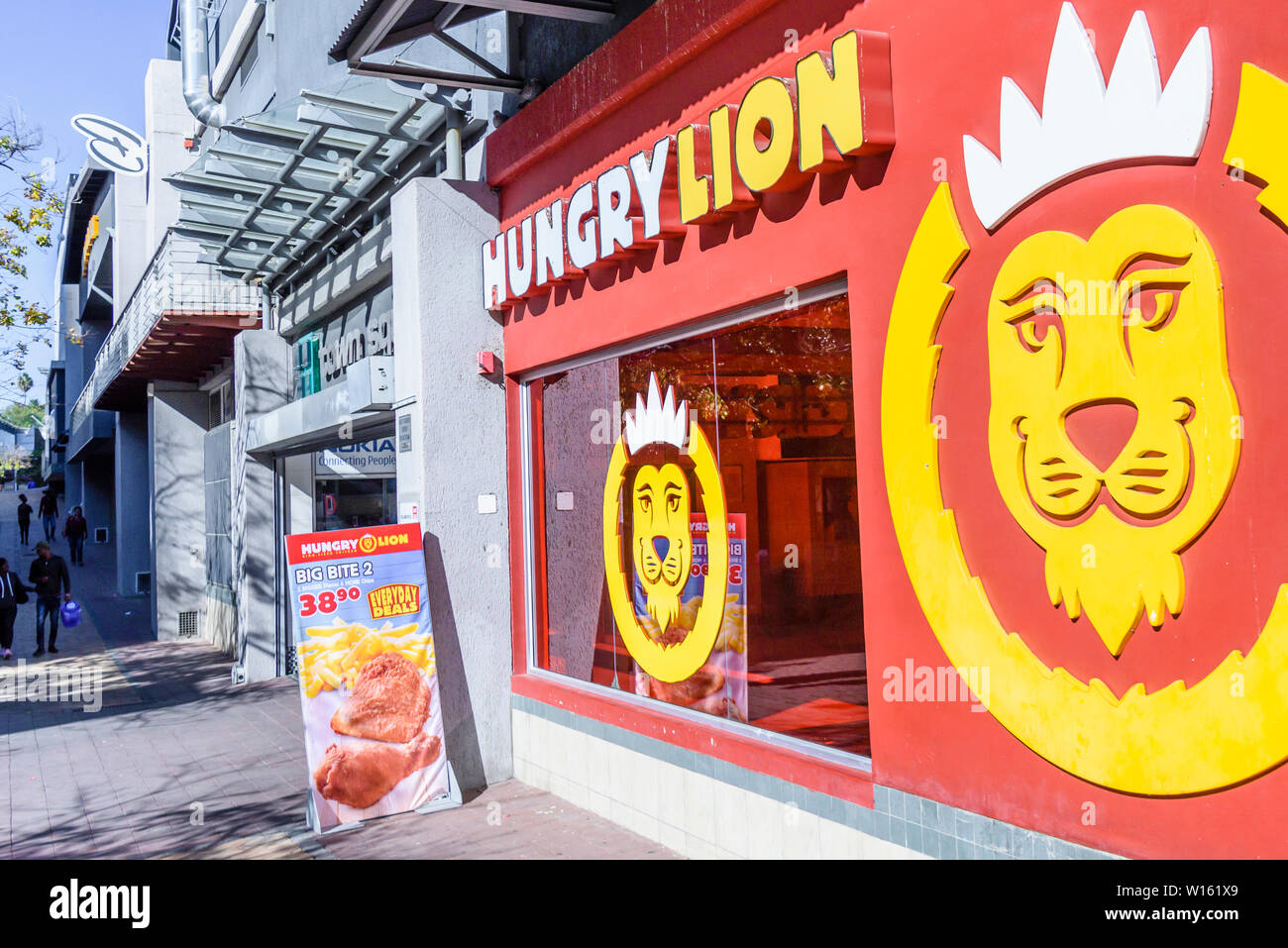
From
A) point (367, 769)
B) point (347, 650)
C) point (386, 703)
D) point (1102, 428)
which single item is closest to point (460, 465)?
point (347, 650)

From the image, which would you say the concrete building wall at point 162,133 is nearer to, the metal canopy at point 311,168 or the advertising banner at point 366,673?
the metal canopy at point 311,168

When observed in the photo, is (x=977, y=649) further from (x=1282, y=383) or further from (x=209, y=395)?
(x=209, y=395)

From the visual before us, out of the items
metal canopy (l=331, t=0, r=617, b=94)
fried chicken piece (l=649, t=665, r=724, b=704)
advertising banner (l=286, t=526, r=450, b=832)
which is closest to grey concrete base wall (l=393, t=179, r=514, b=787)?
advertising banner (l=286, t=526, r=450, b=832)

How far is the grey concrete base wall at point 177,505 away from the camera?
1970cm

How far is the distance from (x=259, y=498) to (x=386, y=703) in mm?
8161

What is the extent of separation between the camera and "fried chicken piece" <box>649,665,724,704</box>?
6609 mm

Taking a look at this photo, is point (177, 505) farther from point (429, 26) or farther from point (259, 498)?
point (429, 26)

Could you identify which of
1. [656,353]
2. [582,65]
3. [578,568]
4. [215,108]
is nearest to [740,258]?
[656,353]

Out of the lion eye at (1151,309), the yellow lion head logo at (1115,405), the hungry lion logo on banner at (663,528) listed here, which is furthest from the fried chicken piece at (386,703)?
the lion eye at (1151,309)

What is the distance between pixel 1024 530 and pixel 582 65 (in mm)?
4869

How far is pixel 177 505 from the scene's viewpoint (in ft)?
67.5

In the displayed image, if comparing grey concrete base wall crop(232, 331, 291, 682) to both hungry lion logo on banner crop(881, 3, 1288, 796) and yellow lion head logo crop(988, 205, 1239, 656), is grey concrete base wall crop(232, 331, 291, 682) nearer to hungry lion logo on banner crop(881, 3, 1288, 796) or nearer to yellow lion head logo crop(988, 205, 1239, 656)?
hungry lion logo on banner crop(881, 3, 1288, 796)

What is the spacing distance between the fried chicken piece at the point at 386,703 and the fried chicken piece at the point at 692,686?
1.82 m

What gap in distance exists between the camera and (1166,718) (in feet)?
12.0
